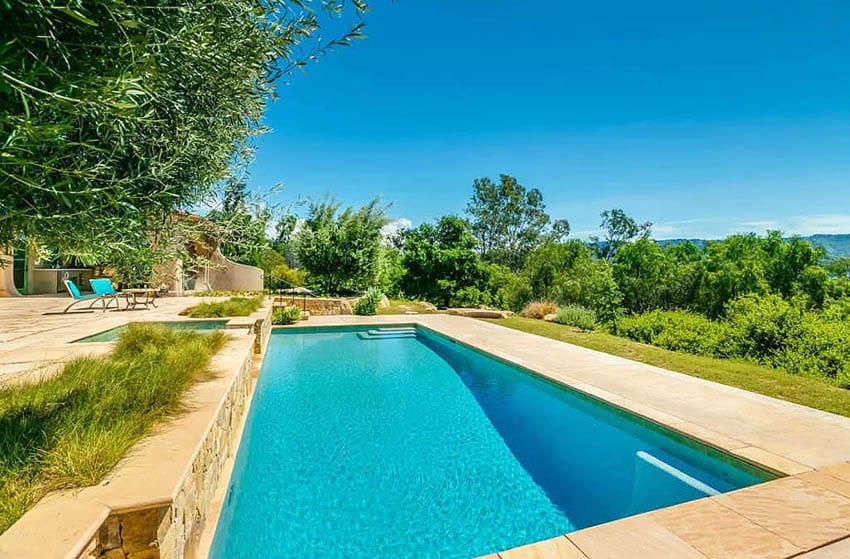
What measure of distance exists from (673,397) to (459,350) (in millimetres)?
4638

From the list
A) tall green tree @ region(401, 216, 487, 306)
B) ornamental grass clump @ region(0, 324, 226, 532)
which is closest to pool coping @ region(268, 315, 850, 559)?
ornamental grass clump @ region(0, 324, 226, 532)

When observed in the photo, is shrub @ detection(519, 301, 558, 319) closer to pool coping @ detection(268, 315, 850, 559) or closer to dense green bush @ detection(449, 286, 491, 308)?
dense green bush @ detection(449, 286, 491, 308)

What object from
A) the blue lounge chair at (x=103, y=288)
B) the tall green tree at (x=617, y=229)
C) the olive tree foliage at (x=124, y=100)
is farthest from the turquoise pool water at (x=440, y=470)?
the tall green tree at (x=617, y=229)

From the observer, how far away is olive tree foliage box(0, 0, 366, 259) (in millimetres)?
1486

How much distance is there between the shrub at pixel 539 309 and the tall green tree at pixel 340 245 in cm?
618

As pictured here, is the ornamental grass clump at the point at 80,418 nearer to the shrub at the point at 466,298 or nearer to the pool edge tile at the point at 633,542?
the pool edge tile at the point at 633,542

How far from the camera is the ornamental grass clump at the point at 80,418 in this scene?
2084mm

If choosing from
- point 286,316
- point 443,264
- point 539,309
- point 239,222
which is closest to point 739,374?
point 239,222

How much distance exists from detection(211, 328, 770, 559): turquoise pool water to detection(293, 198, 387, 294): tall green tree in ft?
29.9

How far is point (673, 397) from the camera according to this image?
491 cm

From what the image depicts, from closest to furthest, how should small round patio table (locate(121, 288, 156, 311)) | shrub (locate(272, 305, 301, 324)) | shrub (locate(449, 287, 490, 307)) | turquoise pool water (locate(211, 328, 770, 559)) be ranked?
turquoise pool water (locate(211, 328, 770, 559)) → shrub (locate(272, 305, 301, 324)) → small round patio table (locate(121, 288, 156, 311)) → shrub (locate(449, 287, 490, 307))

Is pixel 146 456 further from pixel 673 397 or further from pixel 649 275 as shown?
pixel 649 275

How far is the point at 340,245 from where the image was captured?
49.8ft

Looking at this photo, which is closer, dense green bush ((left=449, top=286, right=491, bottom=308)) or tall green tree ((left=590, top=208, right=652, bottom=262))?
dense green bush ((left=449, top=286, right=491, bottom=308))
